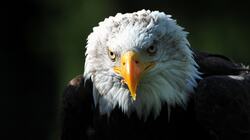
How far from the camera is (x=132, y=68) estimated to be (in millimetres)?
8031

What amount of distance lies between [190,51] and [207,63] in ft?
1.39

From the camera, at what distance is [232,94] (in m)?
8.59

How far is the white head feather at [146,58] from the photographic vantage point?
27.4ft

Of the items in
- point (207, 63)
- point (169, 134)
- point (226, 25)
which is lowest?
point (169, 134)

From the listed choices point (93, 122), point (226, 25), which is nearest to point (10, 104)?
point (226, 25)

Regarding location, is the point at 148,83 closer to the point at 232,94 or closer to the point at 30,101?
the point at 232,94

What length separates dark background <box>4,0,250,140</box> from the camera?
1435 cm

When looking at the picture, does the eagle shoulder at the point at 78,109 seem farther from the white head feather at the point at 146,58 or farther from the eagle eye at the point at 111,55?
the eagle eye at the point at 111,55

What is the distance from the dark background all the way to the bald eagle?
5.36 metres

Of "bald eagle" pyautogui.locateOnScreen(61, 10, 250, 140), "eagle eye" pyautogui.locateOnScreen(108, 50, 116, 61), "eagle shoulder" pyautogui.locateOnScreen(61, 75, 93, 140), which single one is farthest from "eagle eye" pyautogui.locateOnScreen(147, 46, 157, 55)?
"eagle shoulder" pyautogui.locateOnScreen(61, 75, 93, 140)

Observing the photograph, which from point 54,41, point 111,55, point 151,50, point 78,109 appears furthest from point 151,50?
point 54,41

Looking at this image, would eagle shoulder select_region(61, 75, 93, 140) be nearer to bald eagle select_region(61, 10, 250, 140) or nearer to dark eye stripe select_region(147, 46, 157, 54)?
bald eagle select_region(61, 10, 250, 140)

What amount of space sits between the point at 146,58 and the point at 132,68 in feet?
0.82

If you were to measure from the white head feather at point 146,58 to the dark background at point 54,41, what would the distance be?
5.41m
